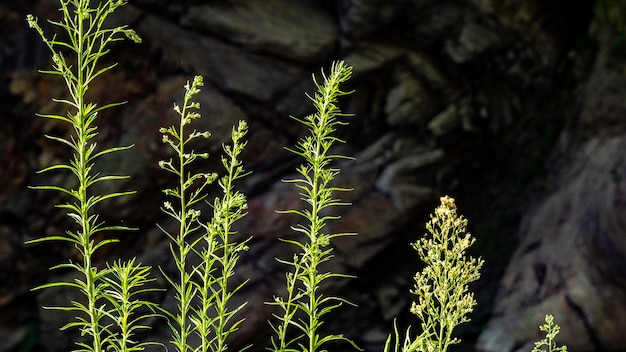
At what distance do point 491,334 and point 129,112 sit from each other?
4.59 m

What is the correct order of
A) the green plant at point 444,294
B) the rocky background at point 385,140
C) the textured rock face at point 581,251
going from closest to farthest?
the green plant at point 444,294
the textured rock face at point 581,251
the rocky background at point 385,140

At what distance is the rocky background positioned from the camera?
23.9 ft

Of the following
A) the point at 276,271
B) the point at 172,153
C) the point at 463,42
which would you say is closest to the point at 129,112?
the point at 172,153

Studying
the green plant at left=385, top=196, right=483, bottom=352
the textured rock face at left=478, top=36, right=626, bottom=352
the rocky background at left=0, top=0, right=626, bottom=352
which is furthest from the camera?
the rocky background at left=0, top=0, right=626, bottom=352

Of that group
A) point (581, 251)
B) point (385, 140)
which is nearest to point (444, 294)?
point (581, 251)

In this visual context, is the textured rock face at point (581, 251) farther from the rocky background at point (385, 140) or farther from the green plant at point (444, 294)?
the green plant at point (444, 294)

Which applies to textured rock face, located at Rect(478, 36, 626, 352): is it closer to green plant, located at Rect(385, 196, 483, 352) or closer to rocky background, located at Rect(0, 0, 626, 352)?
rocky background, located at Rect(0, 0, 626, 352)

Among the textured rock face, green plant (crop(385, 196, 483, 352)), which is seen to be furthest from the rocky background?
green plant (crop(385, 196, 483, 352))

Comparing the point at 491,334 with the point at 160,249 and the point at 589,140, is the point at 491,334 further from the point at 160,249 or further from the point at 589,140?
the point at 160,249

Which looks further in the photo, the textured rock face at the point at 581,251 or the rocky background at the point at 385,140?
the rocky background at the point at 385,140

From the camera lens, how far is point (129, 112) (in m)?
7.68

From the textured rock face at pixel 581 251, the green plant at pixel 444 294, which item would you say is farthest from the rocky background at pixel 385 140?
the green plant at pixel 444 294

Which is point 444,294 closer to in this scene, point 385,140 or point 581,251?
point 581,251

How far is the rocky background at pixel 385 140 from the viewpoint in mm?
7281
